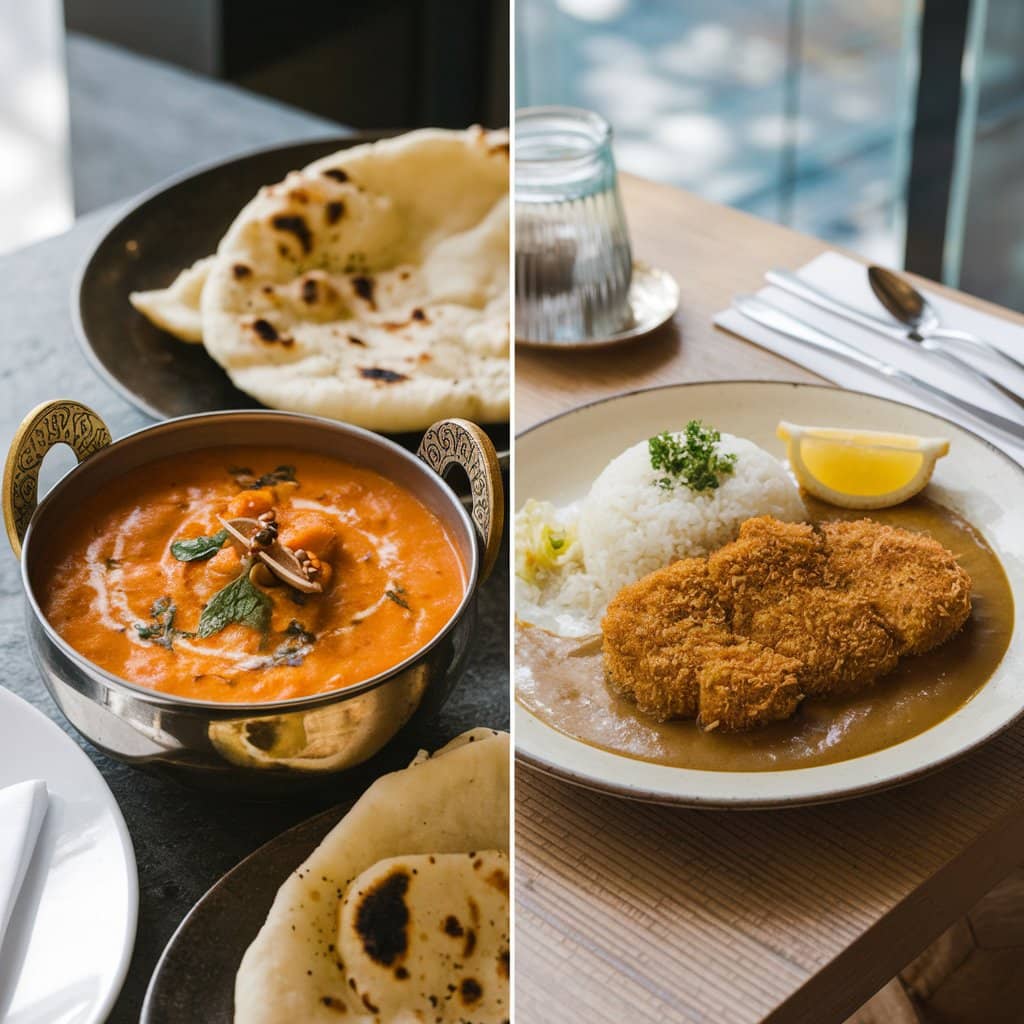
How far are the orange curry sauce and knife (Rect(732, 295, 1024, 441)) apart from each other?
1.64 feet

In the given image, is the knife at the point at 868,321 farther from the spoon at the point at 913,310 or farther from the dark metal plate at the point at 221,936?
the dark metal plate at the point at 221,936

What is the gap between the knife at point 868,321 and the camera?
0.97m

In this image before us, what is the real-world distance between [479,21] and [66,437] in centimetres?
207

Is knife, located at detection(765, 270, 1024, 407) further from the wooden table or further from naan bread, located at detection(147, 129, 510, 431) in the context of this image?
the wooden table

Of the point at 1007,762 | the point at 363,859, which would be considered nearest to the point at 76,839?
the point at 363,859

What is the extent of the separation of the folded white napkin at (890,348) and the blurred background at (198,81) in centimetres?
70

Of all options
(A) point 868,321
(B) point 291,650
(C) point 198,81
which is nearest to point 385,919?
(B) point 291,650

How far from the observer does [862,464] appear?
0.83 m

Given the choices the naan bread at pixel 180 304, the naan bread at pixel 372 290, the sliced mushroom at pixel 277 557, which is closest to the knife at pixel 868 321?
the naan bread at pixel 372 290

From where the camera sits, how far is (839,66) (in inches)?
88.0

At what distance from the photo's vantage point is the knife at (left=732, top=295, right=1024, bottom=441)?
93 cm

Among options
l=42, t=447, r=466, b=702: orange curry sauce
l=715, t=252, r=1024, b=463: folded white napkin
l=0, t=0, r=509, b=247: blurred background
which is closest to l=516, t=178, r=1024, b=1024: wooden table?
l=42, t=447, r=466, b=702: orange curry sauce

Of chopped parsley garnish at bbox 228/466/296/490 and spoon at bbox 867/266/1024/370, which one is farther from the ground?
chopped parsley garnish at bbox 228/466/296/490

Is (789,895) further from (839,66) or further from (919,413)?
(839,66)
